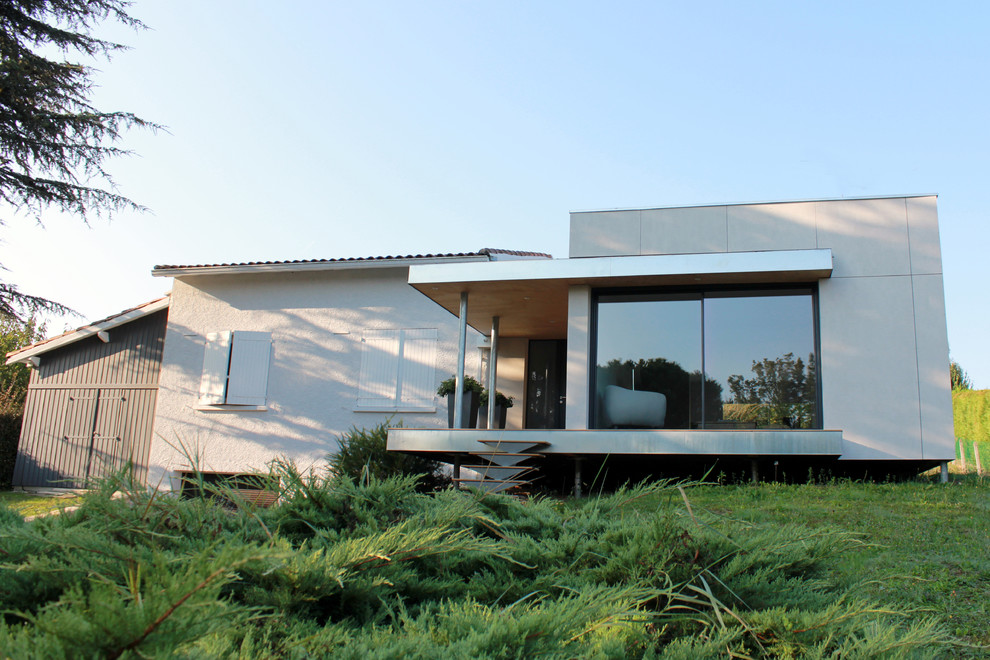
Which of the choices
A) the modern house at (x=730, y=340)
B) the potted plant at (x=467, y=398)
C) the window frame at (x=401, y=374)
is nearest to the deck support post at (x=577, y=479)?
the modern house at (x=730, y=340)

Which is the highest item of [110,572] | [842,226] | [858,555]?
[842,226]

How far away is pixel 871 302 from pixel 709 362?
219cm

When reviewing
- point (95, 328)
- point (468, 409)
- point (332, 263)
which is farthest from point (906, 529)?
point (95, 328)

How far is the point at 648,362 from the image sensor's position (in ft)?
30.9

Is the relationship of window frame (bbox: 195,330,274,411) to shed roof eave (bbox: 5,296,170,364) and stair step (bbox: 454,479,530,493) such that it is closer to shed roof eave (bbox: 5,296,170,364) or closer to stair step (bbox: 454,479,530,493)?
shed roof eave (bbox: 5,296,170,364)

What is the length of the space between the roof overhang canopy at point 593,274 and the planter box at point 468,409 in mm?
1396

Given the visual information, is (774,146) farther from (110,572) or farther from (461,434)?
(110,572)

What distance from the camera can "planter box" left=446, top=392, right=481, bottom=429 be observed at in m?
10.9

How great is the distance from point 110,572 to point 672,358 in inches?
326

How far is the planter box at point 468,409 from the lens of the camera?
10.9 meters

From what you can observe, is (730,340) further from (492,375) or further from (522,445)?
(492,375)

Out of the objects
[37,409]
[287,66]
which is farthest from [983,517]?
[37,409]

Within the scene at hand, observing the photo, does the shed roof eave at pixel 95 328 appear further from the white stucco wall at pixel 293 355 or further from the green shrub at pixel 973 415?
the green shrub at pixel 973 415

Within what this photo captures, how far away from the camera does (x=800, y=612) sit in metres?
1.99
